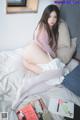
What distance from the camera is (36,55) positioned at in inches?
82.1

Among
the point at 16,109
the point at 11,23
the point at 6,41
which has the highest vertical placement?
the point at 11,23

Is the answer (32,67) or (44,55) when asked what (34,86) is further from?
(44,55)

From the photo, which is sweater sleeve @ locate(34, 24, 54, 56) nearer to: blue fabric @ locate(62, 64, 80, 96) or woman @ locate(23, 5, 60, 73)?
woman @ locate(23, 5, 60, 73)

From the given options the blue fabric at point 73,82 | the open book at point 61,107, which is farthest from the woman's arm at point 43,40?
the open book at point 61,107

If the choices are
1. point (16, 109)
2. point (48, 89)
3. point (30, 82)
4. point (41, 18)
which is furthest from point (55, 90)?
point (41, 18)

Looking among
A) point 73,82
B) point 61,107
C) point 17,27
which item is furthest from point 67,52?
point 61,107

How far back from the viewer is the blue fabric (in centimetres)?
180

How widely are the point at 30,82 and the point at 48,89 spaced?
0.55 feet

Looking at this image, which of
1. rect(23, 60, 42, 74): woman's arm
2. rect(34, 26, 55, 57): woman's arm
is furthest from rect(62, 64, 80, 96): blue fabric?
rect(34, 26, 55, 57): woman's arm

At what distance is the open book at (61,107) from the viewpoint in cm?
162

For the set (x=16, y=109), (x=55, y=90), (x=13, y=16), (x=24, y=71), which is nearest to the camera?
(x=16, y=109)

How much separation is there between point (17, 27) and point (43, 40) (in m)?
0.31

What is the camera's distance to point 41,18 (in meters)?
2.20

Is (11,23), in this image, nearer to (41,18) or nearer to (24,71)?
(41,18)
